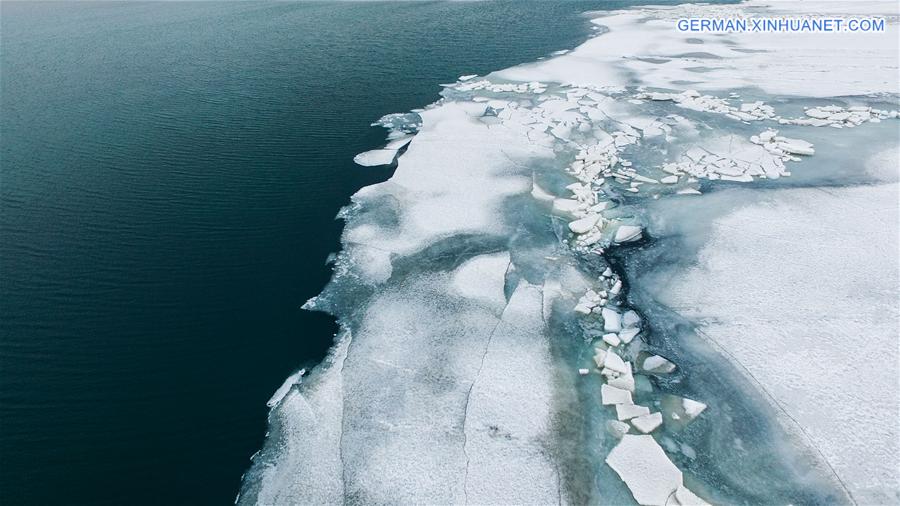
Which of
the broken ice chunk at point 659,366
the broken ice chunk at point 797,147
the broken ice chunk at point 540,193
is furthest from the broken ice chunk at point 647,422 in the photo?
the broken ice chunk at point 797,147

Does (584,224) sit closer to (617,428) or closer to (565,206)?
(565,206)

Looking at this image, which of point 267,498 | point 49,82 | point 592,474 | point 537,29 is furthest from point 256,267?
point 537,29

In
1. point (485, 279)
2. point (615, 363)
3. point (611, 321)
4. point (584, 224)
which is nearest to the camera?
point (615, 363)

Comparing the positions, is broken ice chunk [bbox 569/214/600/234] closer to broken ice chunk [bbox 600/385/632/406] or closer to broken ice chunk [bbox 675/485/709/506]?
broken ice chunk [bbox 600/385/632/406]

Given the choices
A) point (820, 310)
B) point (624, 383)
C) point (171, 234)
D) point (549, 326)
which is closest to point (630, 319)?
point (549, 326)

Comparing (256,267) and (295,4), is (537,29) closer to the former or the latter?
(295,4)

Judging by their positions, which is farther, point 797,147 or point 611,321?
point 797,147

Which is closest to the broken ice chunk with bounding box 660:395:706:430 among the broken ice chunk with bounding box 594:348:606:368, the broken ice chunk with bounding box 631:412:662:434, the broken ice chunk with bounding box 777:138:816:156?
the broken ice chunk with bounding box 631:412:662:434
